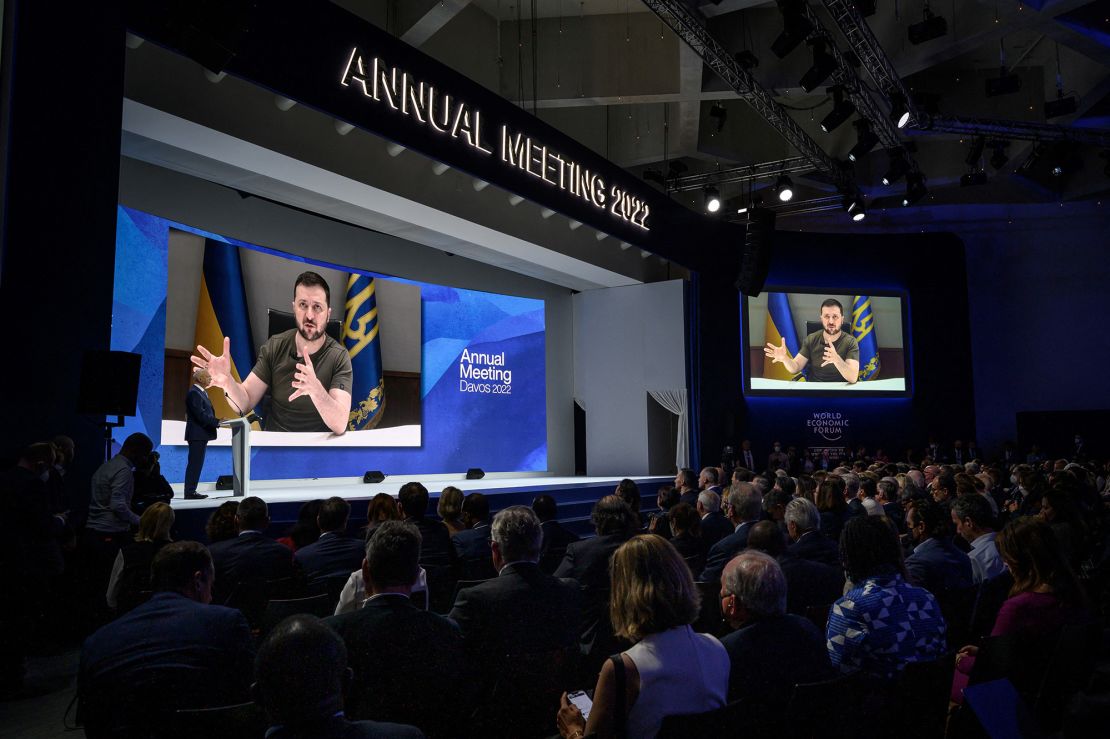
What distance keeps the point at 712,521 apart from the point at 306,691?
4105 millimetres

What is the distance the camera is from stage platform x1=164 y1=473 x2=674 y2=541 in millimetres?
6716

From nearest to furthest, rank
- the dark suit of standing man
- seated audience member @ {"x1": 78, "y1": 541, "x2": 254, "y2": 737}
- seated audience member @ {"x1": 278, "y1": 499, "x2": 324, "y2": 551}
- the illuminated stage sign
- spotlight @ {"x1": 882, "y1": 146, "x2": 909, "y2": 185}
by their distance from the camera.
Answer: seated audience member @ {"x1": 78, "y1": 541, "x2": 254, "y2": 737} → seated audience member @ {"x1": 278, "y1": 499, "x2": 324, "y2": 551} → the illuminated stage sign → the dark suit of standing man → spotlight @ {"x1": 882, "y1": 146, "x2": 909, "y2": 185}

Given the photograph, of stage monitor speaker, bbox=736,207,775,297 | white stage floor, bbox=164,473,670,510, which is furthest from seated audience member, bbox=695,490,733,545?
stage monitor speaker, bbox=736,207,775,297

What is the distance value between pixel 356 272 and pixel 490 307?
2744 millimetres

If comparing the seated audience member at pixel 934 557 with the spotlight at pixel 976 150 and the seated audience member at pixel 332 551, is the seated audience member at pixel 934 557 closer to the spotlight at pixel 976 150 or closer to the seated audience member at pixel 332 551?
the seated audience member at pixel 332 551

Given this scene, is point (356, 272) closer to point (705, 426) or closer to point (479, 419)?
point (479, 419)

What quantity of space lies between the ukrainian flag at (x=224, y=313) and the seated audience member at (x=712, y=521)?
6027mm

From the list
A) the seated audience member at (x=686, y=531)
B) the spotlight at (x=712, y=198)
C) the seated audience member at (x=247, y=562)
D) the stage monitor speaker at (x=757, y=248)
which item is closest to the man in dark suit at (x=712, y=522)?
the seated audience member at (x=686, y=531)

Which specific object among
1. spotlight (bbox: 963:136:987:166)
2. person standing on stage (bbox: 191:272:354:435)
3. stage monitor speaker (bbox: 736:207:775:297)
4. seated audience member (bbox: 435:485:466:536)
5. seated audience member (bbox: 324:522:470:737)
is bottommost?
seated audience member (bbox: 324:522:470:737)

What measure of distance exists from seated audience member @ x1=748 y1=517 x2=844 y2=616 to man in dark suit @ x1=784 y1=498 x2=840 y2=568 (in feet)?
1.72

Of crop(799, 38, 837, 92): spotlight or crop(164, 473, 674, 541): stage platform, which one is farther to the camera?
crop(799, 38, 837, 92): spotlight

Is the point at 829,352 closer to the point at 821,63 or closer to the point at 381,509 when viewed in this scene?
the point at 821,63

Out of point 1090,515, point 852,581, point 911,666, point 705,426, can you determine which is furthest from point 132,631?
point 705,426

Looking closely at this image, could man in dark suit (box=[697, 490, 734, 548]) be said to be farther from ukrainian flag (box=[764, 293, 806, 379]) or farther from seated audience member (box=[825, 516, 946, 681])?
ukrainian flag (box=[764, 293, 806, 379])
